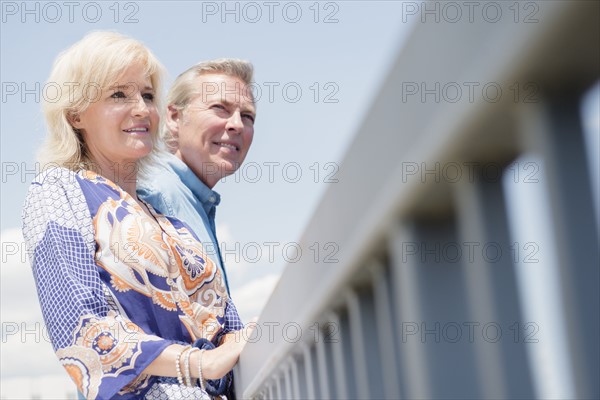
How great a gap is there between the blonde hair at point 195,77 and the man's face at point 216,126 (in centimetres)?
2

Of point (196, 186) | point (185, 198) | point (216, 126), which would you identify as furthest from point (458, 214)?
point (216, 126)

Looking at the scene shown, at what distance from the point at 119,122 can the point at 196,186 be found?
3.51 ft

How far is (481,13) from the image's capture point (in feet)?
1.56

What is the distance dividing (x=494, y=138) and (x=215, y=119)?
2816 mm

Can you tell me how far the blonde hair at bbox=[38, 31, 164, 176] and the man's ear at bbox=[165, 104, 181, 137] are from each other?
142cm

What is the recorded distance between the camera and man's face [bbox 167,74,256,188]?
10.6ft

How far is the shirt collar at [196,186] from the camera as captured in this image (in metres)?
2.92

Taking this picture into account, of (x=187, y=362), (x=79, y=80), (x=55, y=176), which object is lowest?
(x=187, y=362)

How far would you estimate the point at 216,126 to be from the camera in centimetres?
326

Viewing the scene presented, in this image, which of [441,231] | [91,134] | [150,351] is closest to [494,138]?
[441,231]

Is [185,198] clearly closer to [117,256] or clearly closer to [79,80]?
[79,80]

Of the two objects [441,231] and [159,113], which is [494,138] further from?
[159,113]

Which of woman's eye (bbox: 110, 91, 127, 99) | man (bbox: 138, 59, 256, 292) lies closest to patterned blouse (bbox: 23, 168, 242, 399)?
woman's eye (bbox: 110, 91, 127, 99)

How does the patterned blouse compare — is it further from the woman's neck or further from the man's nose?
the man's nose
